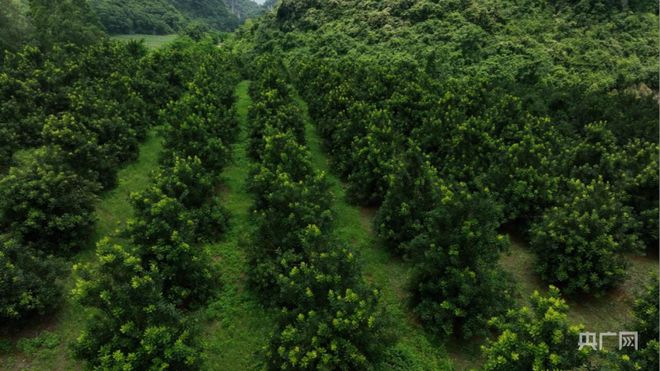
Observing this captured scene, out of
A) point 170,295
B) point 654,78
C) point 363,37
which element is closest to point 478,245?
point 170,295

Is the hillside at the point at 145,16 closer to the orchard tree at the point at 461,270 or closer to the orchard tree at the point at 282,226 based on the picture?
the orchard tree at the point at 282,226

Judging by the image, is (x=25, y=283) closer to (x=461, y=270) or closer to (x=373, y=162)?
(x=461, y=270)

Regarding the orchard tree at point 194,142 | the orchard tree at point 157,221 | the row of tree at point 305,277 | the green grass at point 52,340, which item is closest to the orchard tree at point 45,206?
the green grass at point 52,340

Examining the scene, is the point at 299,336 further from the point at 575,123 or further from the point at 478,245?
the point at 575,123

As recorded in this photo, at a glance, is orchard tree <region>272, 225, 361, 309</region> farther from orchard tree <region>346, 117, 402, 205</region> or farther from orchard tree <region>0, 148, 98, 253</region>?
orchard tree <region>0, 148, 98, 253</region>

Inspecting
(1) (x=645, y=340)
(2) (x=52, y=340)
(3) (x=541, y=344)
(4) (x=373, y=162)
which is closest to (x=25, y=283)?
(2) (x=52, y=340)

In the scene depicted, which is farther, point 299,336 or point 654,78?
point 654,78
